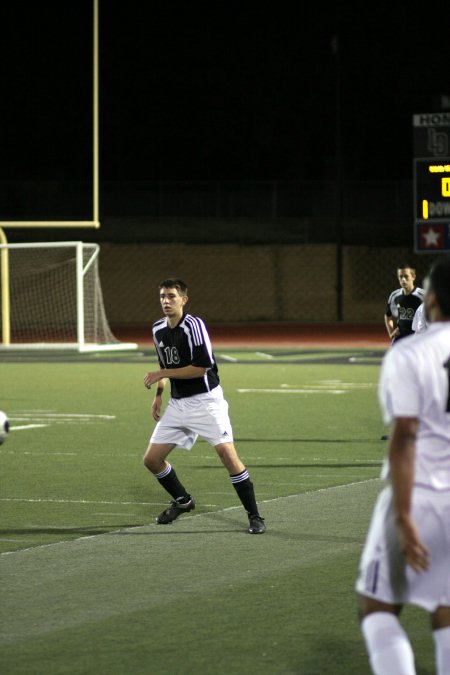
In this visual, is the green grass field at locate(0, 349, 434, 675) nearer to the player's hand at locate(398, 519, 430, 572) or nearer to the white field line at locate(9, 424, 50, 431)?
the white field line at locate(9, 424, 50, 431)

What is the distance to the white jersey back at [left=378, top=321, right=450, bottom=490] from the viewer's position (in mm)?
4441

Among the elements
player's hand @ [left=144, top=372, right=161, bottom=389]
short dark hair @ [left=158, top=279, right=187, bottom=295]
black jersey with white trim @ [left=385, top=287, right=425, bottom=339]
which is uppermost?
short dark hair @ [left=158, top=279, right=187, bottom=295]

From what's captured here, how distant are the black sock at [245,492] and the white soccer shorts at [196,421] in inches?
11.8

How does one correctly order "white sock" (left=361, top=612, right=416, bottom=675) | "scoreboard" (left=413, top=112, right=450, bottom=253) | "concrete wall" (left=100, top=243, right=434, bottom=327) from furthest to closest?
"concrete wall" (left=100, top=243, right=434, bottom=327)
"scoreboard" (left=413, top=112, right=450, bottom=253)
"white sock" (left=361, top=612, right=416, bottom=675)

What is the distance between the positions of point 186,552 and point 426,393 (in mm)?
4673

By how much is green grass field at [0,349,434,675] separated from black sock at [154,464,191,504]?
0.19 m

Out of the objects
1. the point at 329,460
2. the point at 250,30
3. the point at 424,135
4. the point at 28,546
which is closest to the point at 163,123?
the point at 250,30

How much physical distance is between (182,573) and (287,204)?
143ft

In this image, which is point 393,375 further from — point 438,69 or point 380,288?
point 438,69

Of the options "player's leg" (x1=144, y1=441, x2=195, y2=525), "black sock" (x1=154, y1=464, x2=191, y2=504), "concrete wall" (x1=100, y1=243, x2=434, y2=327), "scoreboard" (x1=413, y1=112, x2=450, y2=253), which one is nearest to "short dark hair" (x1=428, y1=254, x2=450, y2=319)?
"player's leg" (x1=144, y1=441, x2=195, y2=525)

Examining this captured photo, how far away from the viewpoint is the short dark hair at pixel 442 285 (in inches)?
180

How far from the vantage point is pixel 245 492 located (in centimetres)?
959

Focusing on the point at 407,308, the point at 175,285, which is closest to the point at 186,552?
the point at 175,285

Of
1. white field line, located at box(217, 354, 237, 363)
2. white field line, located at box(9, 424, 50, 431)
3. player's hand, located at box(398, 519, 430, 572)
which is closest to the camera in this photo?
player's hand, located at box(398, 519, 430, 572)
